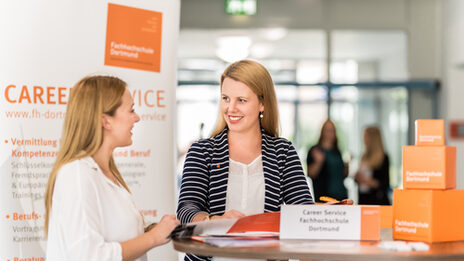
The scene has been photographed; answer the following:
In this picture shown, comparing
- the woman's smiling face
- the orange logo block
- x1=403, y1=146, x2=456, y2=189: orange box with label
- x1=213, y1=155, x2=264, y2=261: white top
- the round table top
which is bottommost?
the round table top

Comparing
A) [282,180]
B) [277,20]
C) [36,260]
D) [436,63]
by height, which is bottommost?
[36,260]

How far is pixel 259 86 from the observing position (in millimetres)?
2609

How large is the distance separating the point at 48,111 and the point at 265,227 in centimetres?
136

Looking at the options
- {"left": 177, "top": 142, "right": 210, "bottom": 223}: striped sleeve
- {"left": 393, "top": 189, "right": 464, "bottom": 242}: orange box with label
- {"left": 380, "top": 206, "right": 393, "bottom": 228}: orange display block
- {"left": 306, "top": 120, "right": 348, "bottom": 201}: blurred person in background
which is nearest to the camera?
{"left": 393, "top": 189, "right": 464, "bottom": 242}: orange box with label

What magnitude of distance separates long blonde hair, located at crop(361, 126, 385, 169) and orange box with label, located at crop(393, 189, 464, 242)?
14.3ft

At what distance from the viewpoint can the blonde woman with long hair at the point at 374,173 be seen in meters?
6.37

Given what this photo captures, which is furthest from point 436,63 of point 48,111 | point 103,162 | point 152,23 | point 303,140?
point 103,162

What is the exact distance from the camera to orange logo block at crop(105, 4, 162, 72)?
10.3 feet

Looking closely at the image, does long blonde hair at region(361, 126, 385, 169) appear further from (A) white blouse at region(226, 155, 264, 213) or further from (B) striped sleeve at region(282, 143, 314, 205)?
(A) white blouse at region(226, 155, 264, 213)

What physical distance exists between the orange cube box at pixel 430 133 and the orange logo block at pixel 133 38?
5.10ft

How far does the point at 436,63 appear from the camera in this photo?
831 cm

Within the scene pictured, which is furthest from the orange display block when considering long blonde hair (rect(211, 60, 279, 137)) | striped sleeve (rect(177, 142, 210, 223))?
striped sleeve (rect(177, 142, 210, 223))

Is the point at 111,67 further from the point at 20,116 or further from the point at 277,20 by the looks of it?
the point at 277,20

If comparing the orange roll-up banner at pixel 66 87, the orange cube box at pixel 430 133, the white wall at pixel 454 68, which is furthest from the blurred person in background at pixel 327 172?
the orange cube box at pixel 430 133
